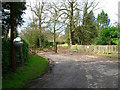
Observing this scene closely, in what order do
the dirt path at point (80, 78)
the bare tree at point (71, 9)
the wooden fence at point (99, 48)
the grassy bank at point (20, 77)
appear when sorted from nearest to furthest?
the grassy bank at point (20, 77), the dirt path at point (80, 78), the wooden fence at point (99, 48), the bare tree at point (71, 9)

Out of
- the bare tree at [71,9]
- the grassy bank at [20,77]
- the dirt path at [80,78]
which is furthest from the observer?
the bare tree at [71,9]

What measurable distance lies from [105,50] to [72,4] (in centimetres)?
1333

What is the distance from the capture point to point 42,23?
26922 mm

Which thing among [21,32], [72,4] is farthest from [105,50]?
[21,32]

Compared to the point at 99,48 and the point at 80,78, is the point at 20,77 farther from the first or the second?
the point at 99,48

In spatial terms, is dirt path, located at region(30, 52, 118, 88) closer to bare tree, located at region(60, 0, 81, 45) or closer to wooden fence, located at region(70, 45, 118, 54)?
wooden fence, located at region(70, 45, 118, 54)

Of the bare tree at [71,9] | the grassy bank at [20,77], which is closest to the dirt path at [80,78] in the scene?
the grassy bank at [20,77]

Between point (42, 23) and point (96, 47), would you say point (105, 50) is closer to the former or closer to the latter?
point (96, 47)

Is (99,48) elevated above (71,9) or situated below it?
below

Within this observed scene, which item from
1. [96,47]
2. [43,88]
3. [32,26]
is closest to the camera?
[43,88]

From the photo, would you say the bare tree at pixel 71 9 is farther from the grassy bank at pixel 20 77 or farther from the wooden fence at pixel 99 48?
the grassy bank at pixel 20 77

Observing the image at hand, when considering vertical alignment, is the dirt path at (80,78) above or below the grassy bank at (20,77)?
→ below

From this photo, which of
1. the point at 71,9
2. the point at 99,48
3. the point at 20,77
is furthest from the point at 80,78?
the point at 71,9

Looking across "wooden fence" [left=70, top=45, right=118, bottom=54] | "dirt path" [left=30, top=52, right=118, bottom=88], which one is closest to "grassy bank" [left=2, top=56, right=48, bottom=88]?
"dirt path" [left=30, top=52, right=118, bottom=88]
